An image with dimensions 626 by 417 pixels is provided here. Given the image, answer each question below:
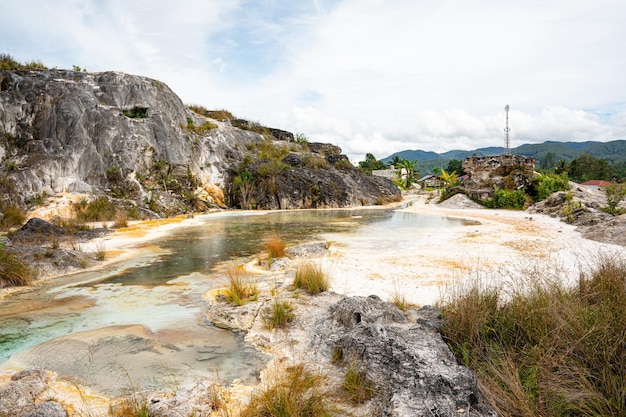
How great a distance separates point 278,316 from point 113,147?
23.9 m

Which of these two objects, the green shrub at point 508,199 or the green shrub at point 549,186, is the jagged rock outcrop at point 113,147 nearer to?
the green shrub at point 508,199

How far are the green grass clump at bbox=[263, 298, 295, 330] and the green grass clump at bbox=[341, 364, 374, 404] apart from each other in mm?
1844

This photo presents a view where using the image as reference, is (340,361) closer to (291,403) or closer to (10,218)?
(291,403)

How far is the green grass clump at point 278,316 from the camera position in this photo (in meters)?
5.10

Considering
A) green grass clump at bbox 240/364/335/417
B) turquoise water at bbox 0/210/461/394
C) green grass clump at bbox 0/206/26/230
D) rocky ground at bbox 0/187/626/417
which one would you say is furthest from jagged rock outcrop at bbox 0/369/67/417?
green grass clump at bbox 0/206/26/230

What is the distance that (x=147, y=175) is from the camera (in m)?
25.3

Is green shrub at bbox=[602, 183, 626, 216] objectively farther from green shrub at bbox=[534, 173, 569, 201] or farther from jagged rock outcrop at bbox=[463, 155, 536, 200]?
jagged rock outcrop at bbox=[463, 155, 536, 200]

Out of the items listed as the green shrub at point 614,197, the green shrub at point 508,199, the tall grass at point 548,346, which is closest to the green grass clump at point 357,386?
the tall grass at point 548,346

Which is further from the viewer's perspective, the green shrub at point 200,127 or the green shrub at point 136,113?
the green shrub at point 200,127

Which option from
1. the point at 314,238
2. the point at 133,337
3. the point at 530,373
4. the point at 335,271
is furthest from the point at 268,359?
the point at 314,238

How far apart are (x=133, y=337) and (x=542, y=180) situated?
2930cm

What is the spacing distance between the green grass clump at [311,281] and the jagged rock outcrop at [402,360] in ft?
4.95

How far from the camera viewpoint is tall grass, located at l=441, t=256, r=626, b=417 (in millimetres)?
2516

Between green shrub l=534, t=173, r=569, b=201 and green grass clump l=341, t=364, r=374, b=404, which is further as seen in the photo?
green shrub l=534, t=173, r=569, b=201
